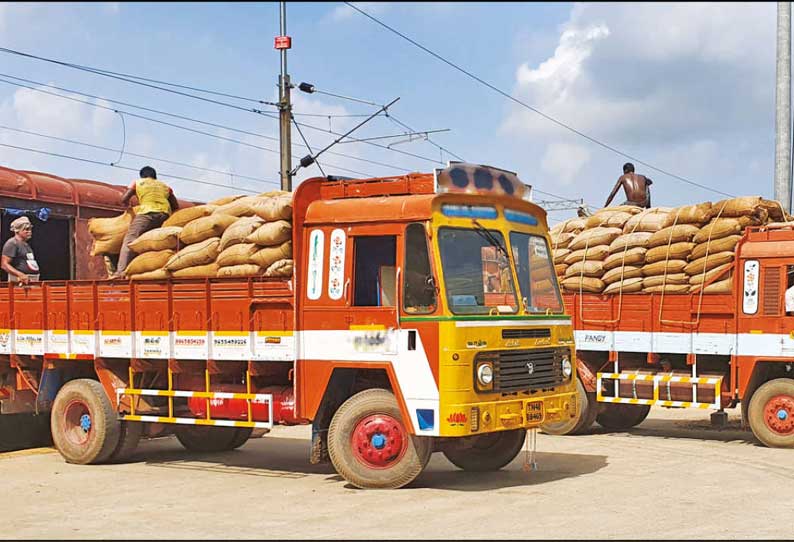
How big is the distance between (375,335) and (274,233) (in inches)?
64.4

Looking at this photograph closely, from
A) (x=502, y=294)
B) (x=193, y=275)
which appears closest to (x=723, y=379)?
(x=502, y=294)

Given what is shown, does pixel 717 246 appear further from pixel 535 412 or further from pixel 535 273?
pixel 535 412

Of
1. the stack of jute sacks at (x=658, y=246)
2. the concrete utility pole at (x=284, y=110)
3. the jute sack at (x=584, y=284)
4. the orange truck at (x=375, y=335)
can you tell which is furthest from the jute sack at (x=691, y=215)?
the concrete utility pole at (x=284, y=110)

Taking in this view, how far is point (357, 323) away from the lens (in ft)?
34.9

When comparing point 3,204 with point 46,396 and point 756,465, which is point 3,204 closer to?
point 46,396

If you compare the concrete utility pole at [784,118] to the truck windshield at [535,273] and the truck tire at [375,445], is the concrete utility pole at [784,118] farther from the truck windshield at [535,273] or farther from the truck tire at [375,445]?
the truck tire at [375,445]

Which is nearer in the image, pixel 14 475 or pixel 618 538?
pixel 618 538

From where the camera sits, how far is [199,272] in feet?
39.5

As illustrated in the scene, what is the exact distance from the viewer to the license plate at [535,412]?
1068cm

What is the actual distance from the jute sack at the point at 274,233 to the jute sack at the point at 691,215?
258 inches

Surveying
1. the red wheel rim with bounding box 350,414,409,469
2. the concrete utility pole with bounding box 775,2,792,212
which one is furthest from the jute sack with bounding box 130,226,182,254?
the concrete utility pole with bounding box 775,2,792,212

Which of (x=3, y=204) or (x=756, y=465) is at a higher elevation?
(x=3, y=204)

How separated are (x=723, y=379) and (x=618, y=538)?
23.4ft

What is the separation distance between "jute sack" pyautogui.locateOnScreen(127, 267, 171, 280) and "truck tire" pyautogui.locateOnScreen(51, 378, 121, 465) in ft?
4.94
